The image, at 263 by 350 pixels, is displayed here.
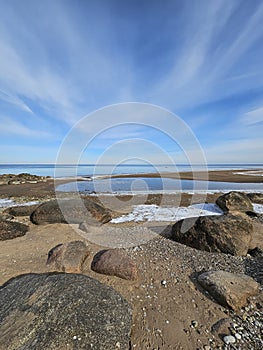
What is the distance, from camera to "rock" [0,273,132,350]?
260 centimetres

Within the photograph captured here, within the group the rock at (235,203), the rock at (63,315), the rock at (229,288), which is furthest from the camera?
the rock at (235,203)

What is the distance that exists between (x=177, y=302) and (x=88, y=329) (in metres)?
1.83

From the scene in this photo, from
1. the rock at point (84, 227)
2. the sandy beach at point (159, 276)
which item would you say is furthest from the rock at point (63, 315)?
the rock at point (84, 227)

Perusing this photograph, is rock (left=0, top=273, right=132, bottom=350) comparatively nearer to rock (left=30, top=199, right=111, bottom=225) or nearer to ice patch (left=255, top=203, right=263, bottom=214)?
rock (left=30, top=199, right=111, bottom=225)

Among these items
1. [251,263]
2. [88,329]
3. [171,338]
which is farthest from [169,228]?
[88,329]

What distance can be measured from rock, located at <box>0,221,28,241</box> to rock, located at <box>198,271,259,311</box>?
609 cm

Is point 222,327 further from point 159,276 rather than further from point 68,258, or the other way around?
point 68,258

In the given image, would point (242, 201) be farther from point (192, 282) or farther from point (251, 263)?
point (192, 282)

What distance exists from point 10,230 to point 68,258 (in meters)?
3.36

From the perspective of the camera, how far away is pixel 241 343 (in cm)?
295

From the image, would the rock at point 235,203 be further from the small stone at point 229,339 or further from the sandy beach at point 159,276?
the small stone at point 229,339

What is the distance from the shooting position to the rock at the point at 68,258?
15.4 ft

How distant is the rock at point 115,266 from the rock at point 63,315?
929mm

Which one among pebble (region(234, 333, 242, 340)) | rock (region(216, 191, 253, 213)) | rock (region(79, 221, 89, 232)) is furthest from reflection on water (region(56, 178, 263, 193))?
pebble (region(234, 333, 242, 340))
